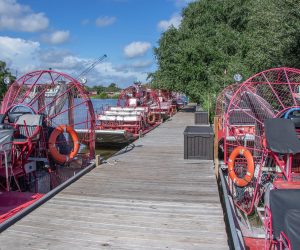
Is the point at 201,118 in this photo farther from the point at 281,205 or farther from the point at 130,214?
the point at 281,205

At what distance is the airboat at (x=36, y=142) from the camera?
26.8ft

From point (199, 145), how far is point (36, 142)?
4.24 meters

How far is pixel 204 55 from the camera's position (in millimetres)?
25344

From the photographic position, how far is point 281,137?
22.6 feet

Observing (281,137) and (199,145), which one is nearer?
(281,137)

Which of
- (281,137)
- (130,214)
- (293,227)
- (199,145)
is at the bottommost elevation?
(130,214)

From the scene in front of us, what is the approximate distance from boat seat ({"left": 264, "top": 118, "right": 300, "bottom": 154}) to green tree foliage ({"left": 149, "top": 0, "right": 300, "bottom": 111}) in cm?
529

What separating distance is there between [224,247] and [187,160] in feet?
18.0

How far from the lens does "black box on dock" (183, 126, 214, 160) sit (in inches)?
385

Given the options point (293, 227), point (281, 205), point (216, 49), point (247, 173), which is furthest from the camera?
point (216, 49)

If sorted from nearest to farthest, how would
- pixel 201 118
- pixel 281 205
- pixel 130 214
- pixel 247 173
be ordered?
1. pixel 281 205
2. pixel 130 214
3. pixel 247 173
4. pixel 201 118

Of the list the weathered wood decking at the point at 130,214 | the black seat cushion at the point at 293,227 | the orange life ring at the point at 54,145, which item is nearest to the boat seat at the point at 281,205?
the black seat cushion at the point at 293,227

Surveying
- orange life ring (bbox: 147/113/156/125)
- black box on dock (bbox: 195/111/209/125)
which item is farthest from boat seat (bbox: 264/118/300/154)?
orange life ring (bbox: 147/113/156/125)

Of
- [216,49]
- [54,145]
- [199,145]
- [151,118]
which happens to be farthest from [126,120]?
[216,49]
